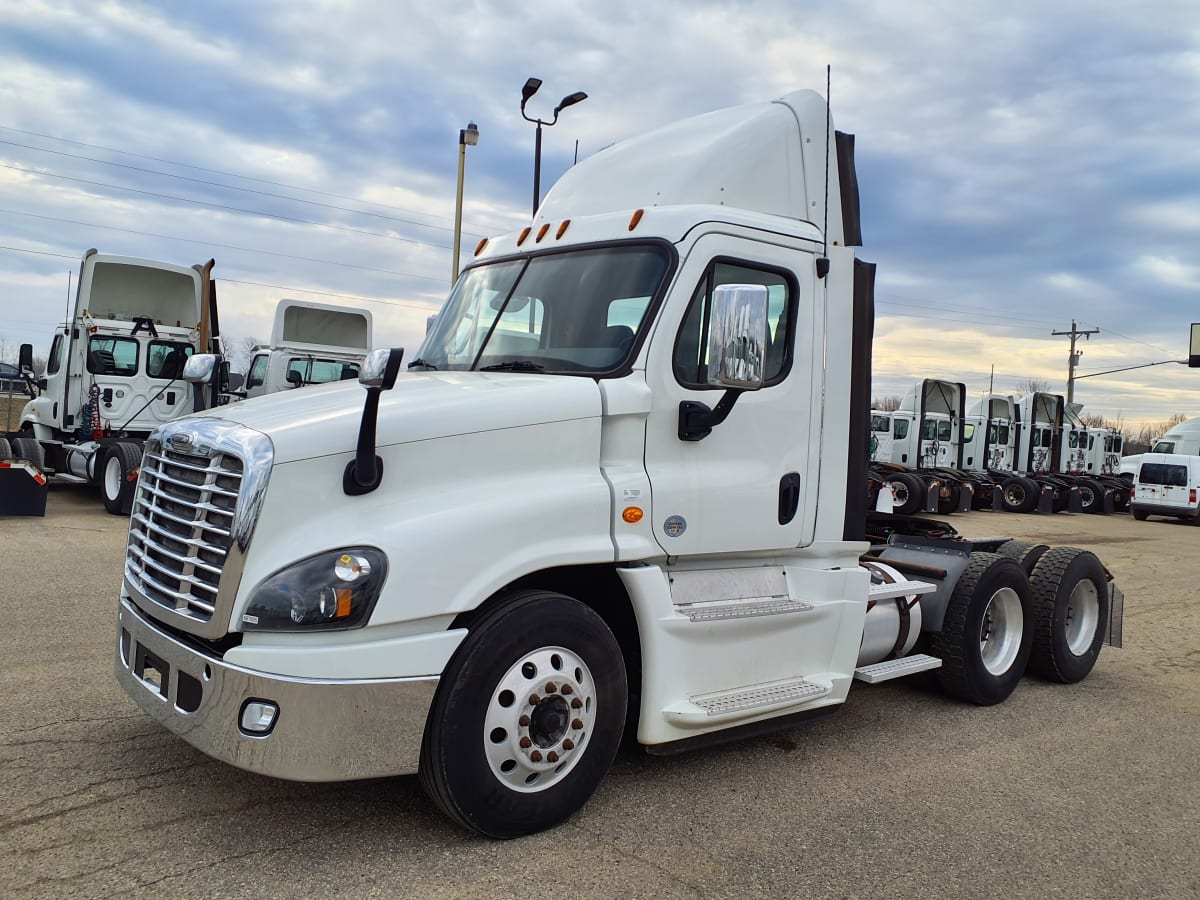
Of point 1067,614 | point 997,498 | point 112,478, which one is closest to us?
point 1067,614

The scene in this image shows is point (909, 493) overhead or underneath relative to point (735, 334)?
underneath

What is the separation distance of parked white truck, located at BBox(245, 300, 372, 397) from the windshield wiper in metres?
12.9

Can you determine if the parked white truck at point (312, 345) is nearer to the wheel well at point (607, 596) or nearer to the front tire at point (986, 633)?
the front tire at point (986, 633)

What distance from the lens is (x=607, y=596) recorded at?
4375mm

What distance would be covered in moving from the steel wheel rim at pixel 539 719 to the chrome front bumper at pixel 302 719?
0.32 m

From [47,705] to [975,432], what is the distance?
29660 mm

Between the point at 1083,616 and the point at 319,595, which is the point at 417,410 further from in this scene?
the point at 1083,616

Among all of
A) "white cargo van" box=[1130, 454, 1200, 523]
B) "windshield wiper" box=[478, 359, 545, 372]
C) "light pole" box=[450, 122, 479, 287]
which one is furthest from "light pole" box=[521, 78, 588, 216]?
"white cargo van" box=[1130, 454, 1200, 523]

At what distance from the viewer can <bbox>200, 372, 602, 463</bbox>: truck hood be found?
3.57 metres

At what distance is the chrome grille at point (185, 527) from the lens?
138 inches

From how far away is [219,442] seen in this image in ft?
11.9

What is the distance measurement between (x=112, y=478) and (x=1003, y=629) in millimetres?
12930

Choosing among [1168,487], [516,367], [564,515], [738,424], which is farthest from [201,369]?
[1168,487]

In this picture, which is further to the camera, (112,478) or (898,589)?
(112,478)
